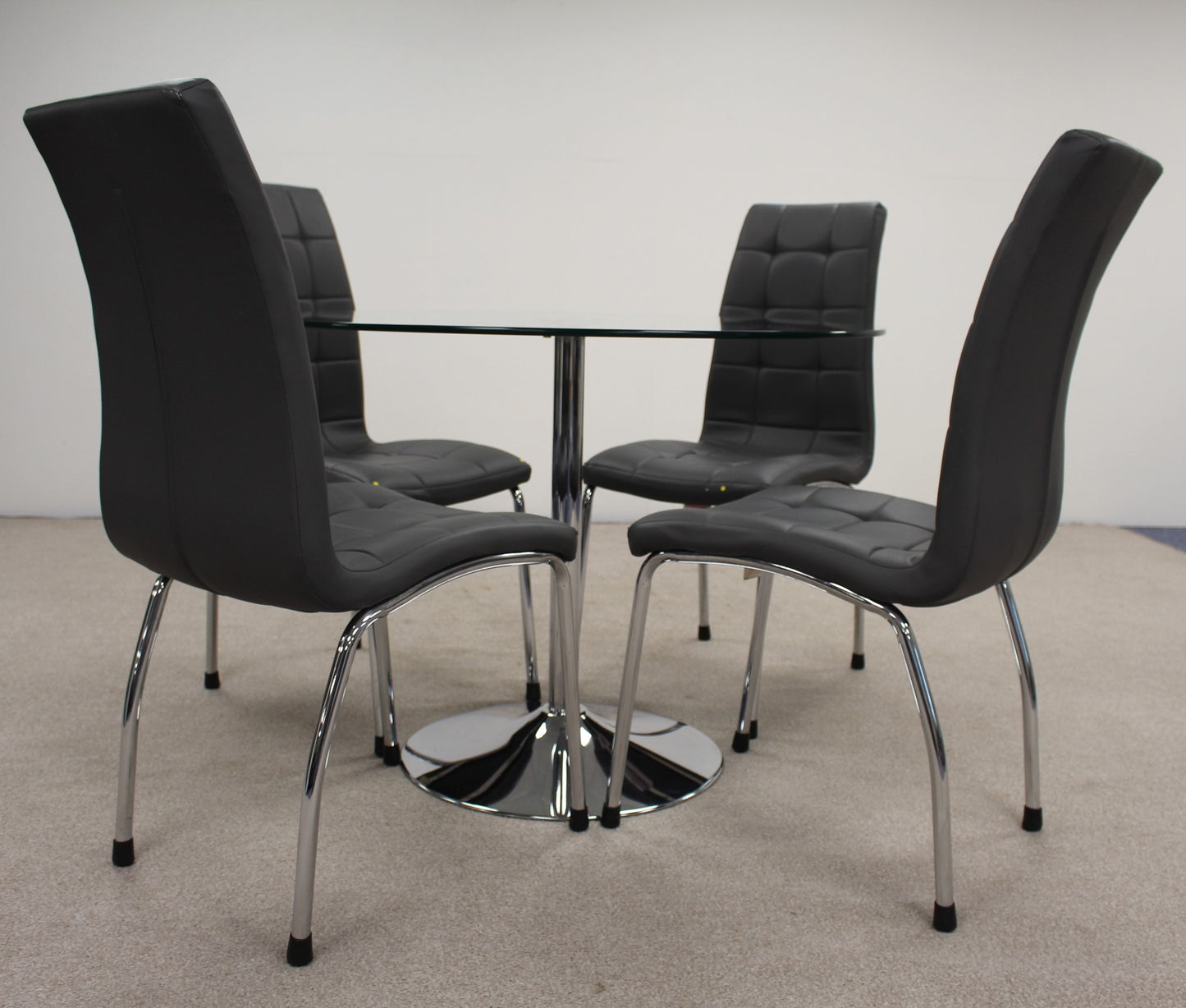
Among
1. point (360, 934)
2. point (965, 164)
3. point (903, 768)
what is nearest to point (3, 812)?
point (360, 934)

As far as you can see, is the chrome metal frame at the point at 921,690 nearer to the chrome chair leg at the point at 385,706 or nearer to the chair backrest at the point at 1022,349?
the chair backrest at the point at 1022,349

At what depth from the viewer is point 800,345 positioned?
249 cm

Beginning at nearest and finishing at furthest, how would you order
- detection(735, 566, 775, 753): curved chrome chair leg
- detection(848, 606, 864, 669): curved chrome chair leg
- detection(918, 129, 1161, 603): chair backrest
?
1. detection(918, 129, 1161, 603): chair backrest
2. detection(735, 566, 775, 753): curved chrome chair leg
3. detection(848, 606, 864, 669): curved chrome chair leg

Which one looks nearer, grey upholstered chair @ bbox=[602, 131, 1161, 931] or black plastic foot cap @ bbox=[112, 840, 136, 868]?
grey upholstered chair @ bbox=[602, 131, 1161, 931]

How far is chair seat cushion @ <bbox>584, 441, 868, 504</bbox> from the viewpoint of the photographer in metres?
2.12

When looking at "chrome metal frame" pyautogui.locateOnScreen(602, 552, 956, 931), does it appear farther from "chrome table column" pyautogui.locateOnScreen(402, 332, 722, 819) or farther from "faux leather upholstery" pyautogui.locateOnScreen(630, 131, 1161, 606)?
"chrome table column" pyautogui.locateOnScreen(402, 332, 722, 819)

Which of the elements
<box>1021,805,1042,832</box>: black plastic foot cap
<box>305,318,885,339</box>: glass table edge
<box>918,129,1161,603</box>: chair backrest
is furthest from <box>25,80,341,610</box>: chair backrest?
<box>1021,805,1042,832</box>: black plastic foot cap

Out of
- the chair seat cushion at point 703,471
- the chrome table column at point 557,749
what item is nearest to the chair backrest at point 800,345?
the chair seat cushion at point 703,471

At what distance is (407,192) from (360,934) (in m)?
3.10

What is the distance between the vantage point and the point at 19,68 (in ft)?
12.6

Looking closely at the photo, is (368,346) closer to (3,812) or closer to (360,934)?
(3,812)

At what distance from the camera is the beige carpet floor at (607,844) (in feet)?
4.47

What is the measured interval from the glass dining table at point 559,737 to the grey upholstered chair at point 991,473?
0.33 meters

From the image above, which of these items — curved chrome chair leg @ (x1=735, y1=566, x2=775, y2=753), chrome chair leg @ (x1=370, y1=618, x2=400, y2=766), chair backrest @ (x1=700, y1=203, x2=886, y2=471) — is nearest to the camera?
chrome chair leg @ (x1=370, y1=618, x2=400, y2=766)
